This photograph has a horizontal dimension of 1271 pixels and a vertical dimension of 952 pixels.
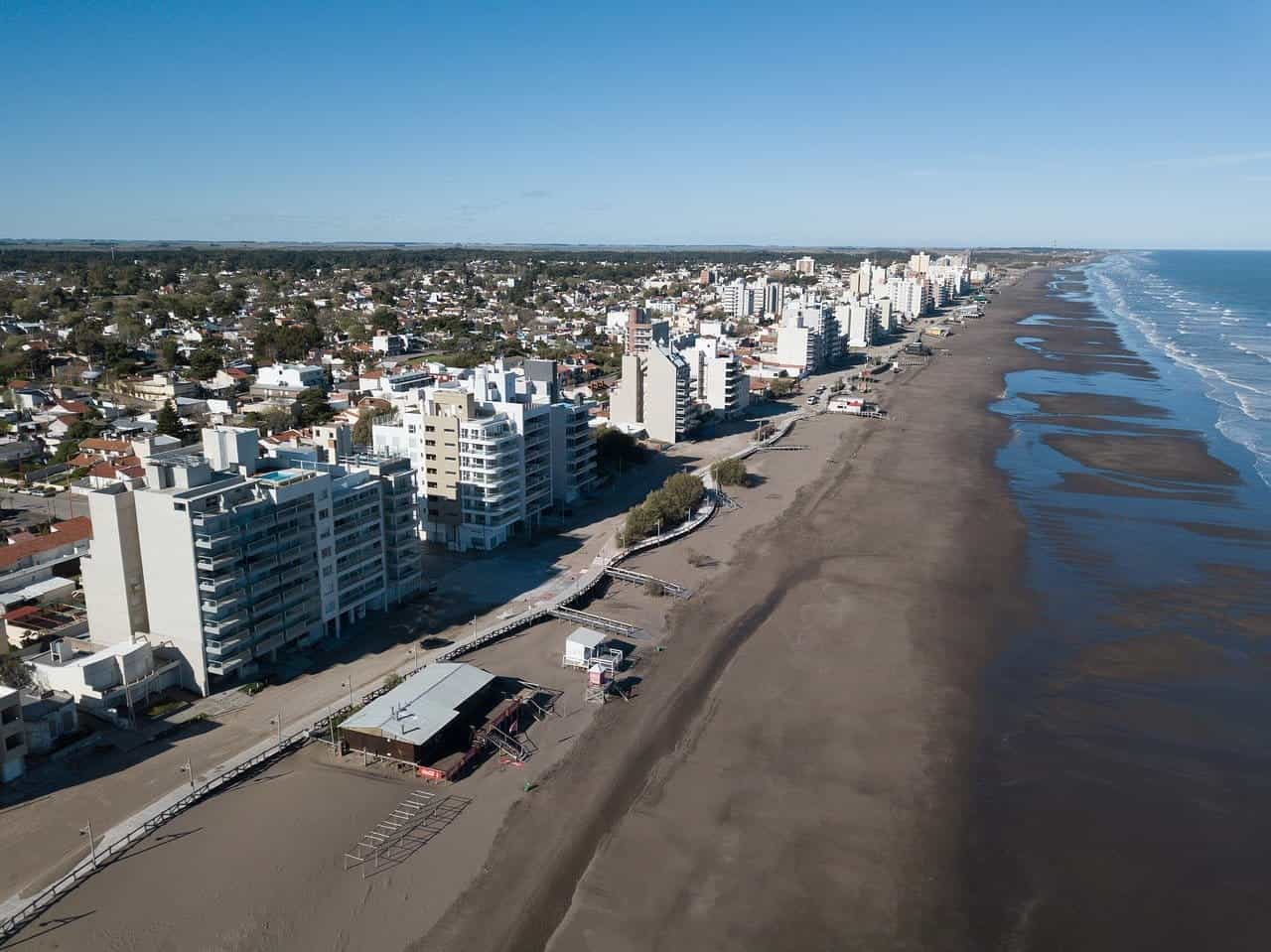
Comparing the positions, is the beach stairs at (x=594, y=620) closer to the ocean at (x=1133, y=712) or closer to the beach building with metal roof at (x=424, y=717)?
the beach building with metal roof at (x=424, y=717)

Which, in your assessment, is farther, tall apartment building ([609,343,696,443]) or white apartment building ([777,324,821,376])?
white apartment building ([777,324,821,376])

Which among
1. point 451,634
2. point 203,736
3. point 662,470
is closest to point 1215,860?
point 451,634

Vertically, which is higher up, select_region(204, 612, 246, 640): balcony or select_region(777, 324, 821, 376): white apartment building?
select_region(777, 324, 821, 376): white apartment building

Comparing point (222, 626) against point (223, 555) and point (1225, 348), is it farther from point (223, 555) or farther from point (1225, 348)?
point (1225, 348)

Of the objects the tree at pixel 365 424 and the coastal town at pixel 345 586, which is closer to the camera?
the coastal town at pixel 345 586

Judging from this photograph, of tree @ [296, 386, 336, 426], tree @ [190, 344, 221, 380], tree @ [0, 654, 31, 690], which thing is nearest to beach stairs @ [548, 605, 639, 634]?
tree @ [0, 654, 31, 690]

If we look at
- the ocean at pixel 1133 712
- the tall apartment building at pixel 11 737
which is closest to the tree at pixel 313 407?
the tall apartment building at pixel 11 737

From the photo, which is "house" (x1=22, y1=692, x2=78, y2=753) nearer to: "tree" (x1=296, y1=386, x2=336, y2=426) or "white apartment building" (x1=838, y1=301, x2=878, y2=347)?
"tree" (x1=296, y1=386, x2=336, y2=426)
